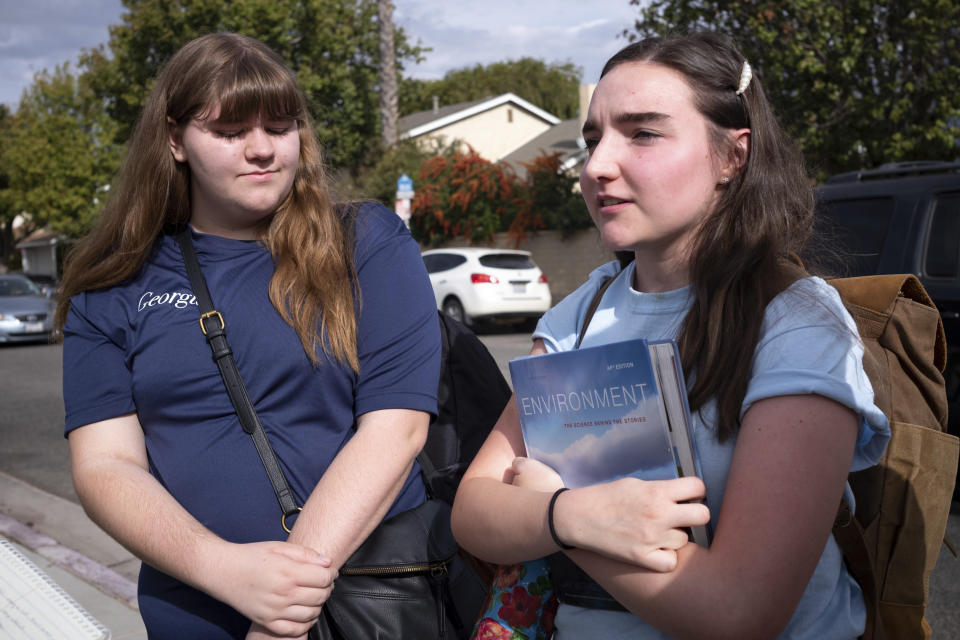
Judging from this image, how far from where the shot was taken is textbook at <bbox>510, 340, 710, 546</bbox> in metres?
1.36

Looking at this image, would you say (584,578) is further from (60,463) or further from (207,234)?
(60,463)

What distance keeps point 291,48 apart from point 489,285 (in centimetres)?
1685

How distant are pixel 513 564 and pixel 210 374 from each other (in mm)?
744

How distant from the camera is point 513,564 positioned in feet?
5.23

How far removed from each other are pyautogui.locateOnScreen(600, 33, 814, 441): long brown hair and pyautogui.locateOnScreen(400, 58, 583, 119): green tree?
58868 millimetres

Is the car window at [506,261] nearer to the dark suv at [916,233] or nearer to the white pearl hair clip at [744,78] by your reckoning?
the dark suv at [916,233]

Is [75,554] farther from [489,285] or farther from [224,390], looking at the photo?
[489,285]

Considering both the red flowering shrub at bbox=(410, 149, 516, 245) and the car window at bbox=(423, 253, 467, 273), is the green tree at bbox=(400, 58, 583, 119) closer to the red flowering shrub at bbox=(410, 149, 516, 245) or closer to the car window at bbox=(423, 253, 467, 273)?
the red flowering shrub at bbox=(410, 149, 516, 245)

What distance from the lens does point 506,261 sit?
1744cm

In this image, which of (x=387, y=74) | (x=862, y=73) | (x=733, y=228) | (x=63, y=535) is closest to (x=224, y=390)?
(x=733, y=228)

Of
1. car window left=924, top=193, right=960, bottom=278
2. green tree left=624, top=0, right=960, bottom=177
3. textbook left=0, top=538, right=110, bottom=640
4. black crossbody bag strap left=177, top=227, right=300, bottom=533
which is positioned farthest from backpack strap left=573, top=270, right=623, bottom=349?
green tree left=624, top=0, right=960, bottom=177

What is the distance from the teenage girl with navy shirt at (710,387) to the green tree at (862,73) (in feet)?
43.5

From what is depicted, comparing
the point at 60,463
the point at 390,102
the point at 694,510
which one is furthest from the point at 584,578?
the point at 390,102

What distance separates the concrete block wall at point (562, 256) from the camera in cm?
2220
